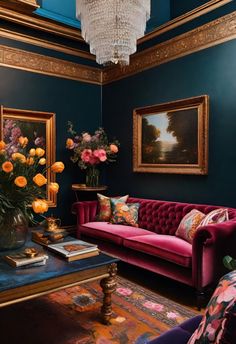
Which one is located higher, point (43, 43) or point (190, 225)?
point (43, 43)

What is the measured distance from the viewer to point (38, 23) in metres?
4.79

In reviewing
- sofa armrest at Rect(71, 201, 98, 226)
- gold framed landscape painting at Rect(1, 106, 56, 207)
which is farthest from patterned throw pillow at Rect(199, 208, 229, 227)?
gold framed landscape painting at Rect(1, 106, 56, 207)

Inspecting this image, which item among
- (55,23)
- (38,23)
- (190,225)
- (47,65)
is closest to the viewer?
(190,225)

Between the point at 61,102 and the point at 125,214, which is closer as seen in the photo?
the point at 125,214

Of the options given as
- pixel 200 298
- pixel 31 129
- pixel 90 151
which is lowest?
pixel 200 298

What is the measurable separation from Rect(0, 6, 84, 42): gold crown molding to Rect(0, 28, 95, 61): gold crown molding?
18 centimetres

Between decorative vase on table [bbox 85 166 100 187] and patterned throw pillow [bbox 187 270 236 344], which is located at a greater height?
decorative vase on table [bbox 85 166 100 187]

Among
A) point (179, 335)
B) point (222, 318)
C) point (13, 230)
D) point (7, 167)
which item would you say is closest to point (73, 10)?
point (7, 167)

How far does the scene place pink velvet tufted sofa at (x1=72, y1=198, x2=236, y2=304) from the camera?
9.47 feet

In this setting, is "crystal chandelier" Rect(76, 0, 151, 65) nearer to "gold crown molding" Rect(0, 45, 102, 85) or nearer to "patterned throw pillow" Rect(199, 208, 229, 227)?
"patterned throw pillow" Rect(199, 208, 229, 227)

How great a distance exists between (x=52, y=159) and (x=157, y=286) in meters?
2.84

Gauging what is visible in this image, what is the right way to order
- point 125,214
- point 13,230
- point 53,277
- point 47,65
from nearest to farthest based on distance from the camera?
point 53,277 < point 13,230 < point 125,214 < point 47,65

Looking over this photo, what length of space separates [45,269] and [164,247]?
4.68 feet

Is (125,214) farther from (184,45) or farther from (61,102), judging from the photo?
(184,45)
